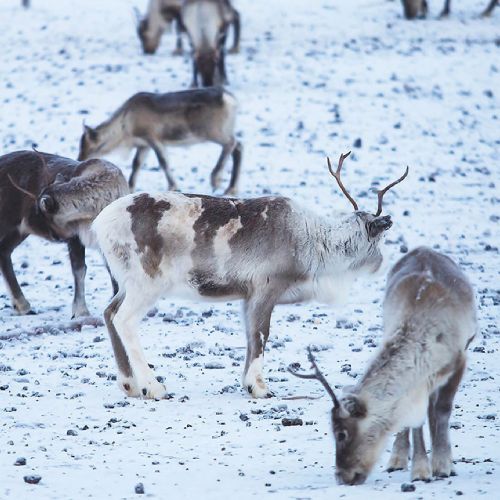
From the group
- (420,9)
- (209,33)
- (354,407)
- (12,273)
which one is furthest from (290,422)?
(420,9)

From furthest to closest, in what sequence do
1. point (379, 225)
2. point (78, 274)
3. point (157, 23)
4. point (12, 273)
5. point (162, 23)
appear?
point (162, 23)
point (157, 23)
point (12, 273)
point (78, 274)
point (379, 225)

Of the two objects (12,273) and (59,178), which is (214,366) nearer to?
(59,178)

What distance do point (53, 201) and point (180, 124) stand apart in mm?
4397

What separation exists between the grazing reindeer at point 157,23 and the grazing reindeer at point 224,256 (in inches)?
464

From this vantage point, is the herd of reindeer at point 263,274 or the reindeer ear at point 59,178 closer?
the herd of reindeer at point 263,274

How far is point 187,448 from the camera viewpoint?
5.88 m

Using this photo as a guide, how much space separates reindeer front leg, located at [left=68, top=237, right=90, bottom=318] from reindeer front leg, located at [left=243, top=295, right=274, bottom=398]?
2080mm

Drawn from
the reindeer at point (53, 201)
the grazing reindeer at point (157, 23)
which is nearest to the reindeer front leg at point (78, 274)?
the reindeer at point (53, 201)

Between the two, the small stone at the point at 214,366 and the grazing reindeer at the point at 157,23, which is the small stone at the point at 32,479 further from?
the grazing reindeer at the point at 157,23

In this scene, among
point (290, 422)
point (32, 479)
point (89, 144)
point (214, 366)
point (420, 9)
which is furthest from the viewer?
point (420, 9)

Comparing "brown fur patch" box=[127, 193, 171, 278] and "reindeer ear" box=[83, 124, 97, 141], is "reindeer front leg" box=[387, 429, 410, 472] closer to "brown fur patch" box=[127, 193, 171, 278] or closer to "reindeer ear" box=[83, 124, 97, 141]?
"brown fur patch" box=[127, 193, 171, 278]

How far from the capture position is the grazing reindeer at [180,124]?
12.7 metres

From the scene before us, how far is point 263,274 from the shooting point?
709cm

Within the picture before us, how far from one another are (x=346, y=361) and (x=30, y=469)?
2545 millimetres
